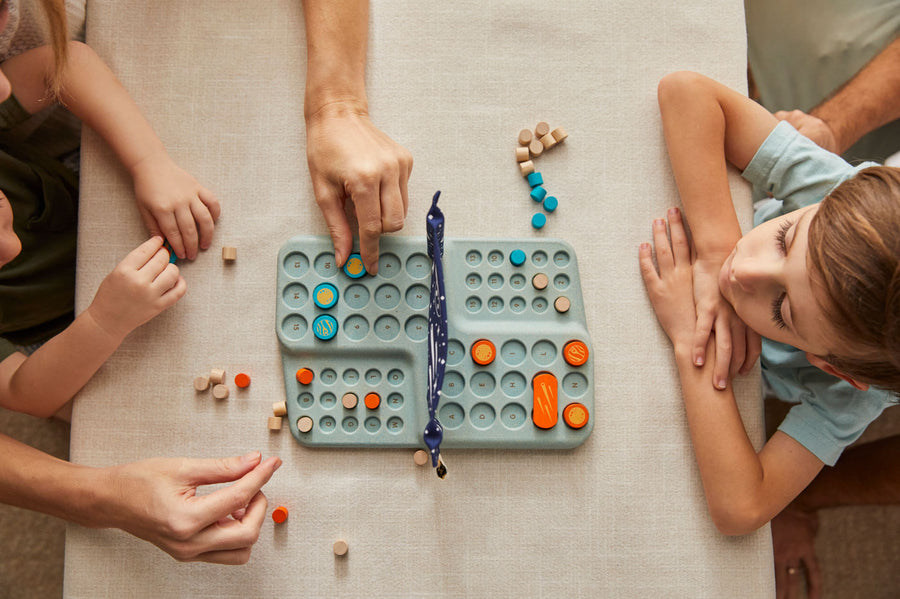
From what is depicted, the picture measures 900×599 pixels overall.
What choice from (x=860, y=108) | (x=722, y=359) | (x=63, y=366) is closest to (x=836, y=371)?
(x=722, y=359)

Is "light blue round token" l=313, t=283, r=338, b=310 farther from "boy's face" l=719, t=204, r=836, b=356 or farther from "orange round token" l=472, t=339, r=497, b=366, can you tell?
"boy's face" l=719, t=204, r=836, b=356

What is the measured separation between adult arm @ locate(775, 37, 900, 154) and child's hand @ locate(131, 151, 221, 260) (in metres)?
0.82

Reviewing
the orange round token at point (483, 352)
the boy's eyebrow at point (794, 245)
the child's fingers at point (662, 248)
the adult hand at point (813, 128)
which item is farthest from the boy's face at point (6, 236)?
the adult hand at point (813, 128)

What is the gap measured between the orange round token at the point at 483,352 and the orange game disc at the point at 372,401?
116 mm

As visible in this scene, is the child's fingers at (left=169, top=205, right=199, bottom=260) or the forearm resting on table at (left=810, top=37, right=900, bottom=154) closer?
the child's fingers at (left=169, top=205, right=199, bottom=260)

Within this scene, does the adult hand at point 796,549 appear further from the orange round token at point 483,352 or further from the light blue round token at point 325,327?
the light blue round token at point 325,327

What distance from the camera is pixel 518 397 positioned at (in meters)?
0.66

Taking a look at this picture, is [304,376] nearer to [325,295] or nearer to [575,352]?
[325,295]

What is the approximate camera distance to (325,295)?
661 millimetres

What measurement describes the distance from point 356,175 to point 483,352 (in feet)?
0.78

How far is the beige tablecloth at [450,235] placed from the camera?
64 centimetres

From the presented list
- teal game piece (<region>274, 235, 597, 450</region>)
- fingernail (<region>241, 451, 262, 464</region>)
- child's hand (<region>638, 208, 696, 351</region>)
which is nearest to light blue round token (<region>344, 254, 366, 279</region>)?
teal game piece (<region>274, 235, 597, 450</region>)

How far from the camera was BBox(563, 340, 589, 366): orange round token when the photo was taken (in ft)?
2.16

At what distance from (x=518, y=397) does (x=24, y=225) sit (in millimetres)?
697
